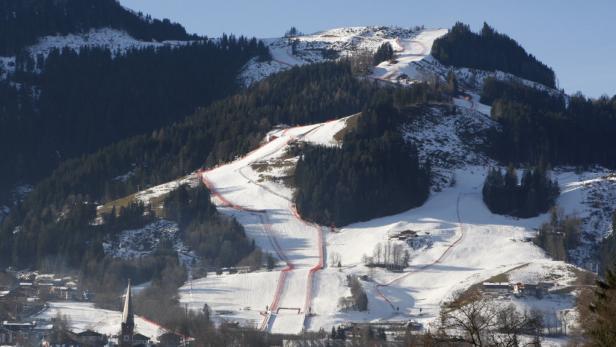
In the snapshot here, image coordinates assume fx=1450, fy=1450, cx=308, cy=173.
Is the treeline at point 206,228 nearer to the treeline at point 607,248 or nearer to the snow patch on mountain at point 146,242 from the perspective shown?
the snow patch on mountain at point 146,242

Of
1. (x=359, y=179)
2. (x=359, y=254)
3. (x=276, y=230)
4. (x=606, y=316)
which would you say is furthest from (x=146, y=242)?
(x=606, y=316)

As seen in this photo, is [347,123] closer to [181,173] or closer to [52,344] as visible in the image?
[181,173]

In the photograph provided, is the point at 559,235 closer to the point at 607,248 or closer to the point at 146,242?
the point at 607,248

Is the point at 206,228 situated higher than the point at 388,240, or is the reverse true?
the point at 206,228

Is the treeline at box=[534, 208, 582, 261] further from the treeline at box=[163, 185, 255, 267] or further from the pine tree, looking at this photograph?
the pine tree

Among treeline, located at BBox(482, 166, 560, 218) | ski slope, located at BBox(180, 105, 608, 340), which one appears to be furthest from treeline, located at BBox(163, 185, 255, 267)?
treeline, located at BBox(482, 166, 560, 218)

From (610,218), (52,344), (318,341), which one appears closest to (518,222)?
(610,218)
